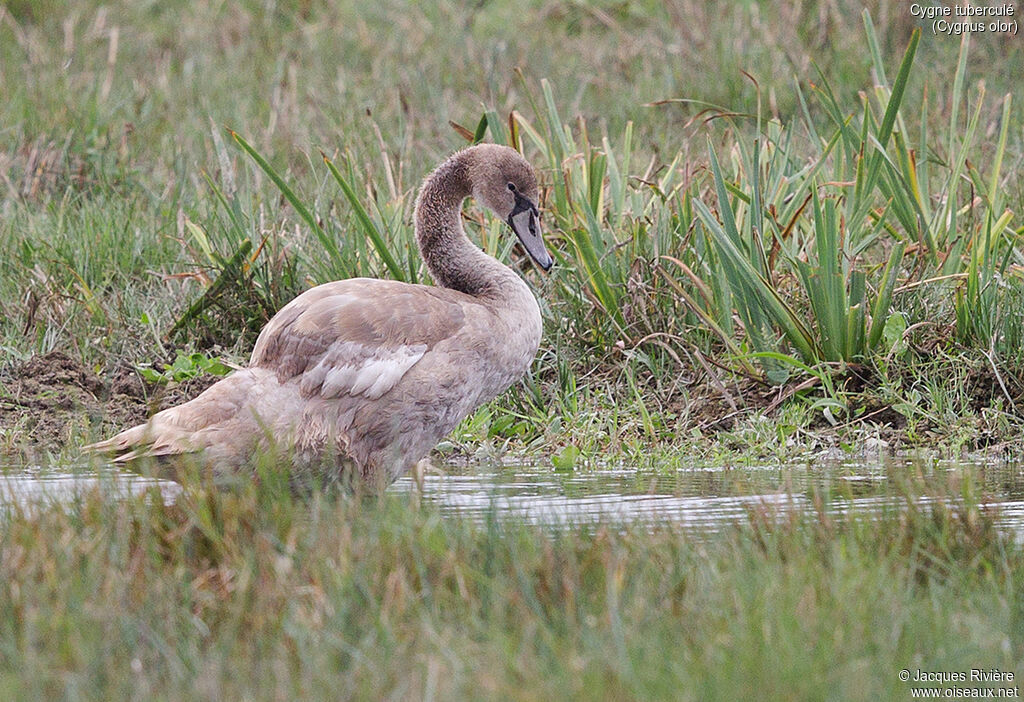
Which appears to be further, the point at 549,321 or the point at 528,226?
the point at 549,321

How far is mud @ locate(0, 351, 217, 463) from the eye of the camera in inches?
245

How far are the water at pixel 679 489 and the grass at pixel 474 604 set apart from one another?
0.20m

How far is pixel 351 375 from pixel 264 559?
1.79 metres

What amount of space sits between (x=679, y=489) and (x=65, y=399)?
9.64 ft

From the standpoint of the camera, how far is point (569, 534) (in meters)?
3.59

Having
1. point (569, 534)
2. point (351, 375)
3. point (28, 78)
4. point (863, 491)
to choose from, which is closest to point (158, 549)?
point (569, 534)

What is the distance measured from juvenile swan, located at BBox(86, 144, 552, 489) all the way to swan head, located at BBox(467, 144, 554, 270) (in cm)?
60

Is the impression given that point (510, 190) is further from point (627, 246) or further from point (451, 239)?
point (627, 246)

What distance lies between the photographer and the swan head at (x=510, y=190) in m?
6.02

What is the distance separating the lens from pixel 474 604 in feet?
10.2

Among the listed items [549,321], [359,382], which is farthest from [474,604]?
[549,321]

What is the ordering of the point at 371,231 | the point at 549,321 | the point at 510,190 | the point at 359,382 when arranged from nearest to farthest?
the point at 359,382
the point at 510,190
the point at 371,231
the point at 549,321

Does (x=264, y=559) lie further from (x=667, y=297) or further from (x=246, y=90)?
(x=246, y=90)

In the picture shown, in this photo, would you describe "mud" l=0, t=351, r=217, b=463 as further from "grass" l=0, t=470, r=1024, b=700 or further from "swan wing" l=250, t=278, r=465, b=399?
"grass" l=0, t=470, r=1024, b=700
